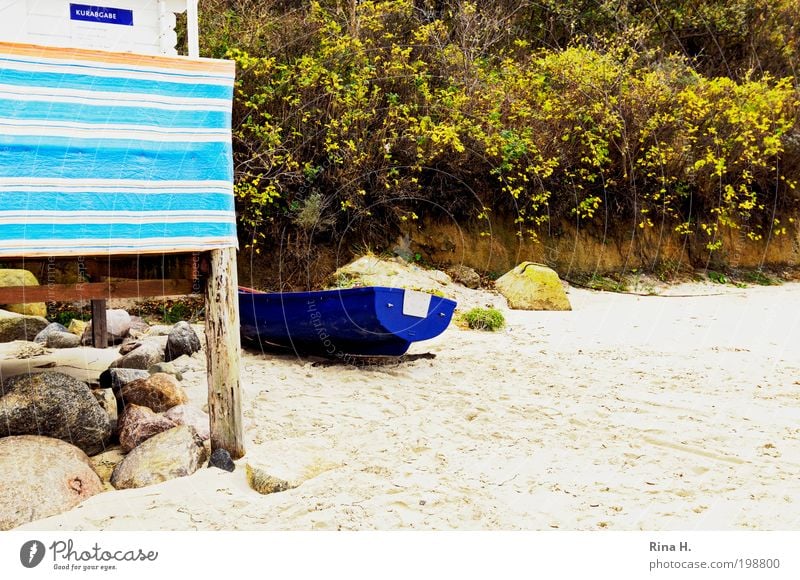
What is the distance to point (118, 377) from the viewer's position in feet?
19.0

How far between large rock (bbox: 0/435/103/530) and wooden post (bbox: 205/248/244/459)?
768 millimetres

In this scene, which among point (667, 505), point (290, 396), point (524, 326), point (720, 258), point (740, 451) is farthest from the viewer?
point (720, 258)

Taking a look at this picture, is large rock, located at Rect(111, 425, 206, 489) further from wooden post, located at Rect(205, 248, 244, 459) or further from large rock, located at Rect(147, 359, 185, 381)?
large rock, located at Rect(147, 359, 185, 381)

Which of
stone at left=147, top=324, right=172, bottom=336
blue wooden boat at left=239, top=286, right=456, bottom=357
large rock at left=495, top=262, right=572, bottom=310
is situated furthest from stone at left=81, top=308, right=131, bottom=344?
large rock at left=495, top=262, right=572, bottom=310

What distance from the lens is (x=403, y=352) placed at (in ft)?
22.4

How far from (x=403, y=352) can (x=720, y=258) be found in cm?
821

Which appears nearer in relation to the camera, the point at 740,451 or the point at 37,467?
the point at 37,467

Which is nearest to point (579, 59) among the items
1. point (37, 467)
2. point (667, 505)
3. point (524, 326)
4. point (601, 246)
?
point (601, 246)

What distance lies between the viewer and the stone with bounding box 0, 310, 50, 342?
7.80 meters

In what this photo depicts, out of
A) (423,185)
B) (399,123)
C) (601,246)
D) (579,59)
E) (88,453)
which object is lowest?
(88,453)

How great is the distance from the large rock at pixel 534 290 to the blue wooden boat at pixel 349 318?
124 inches

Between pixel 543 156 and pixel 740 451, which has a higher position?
pixel 543 156

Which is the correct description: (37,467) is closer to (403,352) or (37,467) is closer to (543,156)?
(403,352)

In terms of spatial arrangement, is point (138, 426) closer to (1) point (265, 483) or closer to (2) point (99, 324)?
(1) point (265, 483)
